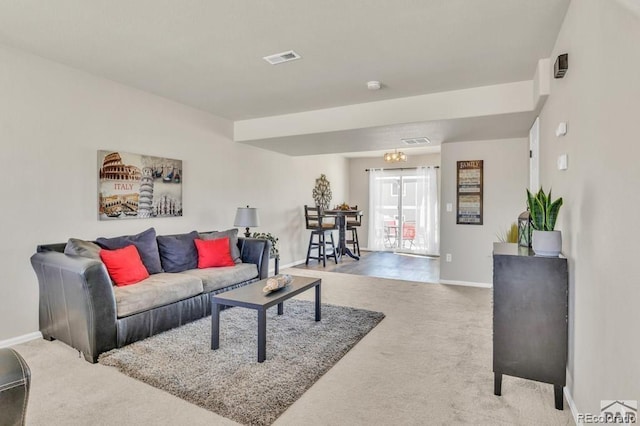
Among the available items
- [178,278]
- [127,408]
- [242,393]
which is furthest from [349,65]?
[127,408]

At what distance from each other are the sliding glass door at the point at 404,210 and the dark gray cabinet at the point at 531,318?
6435 mm

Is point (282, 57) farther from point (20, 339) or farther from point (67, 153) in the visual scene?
point (20, 339)

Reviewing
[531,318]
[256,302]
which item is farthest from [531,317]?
[256,302]

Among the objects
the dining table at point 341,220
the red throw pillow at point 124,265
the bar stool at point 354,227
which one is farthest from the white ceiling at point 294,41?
the bar stool at point 354,227

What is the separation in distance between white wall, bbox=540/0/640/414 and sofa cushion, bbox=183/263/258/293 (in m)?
3.04

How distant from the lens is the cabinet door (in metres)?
2.02

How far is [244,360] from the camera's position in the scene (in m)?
2.58

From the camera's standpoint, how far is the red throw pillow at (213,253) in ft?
13.1

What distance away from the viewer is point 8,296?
2941 mm

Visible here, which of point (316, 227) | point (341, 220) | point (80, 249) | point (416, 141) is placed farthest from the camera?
point (341, 220)

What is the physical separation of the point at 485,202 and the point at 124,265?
4.68 metres

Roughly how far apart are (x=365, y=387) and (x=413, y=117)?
2.97 meters

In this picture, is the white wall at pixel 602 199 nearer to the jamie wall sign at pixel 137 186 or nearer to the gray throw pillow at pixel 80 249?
the gray throw pillow at pixel 80 249

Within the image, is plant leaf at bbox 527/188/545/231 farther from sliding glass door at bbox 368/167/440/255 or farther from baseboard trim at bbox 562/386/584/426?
sliding glass door at bbox 368/167/440/255
